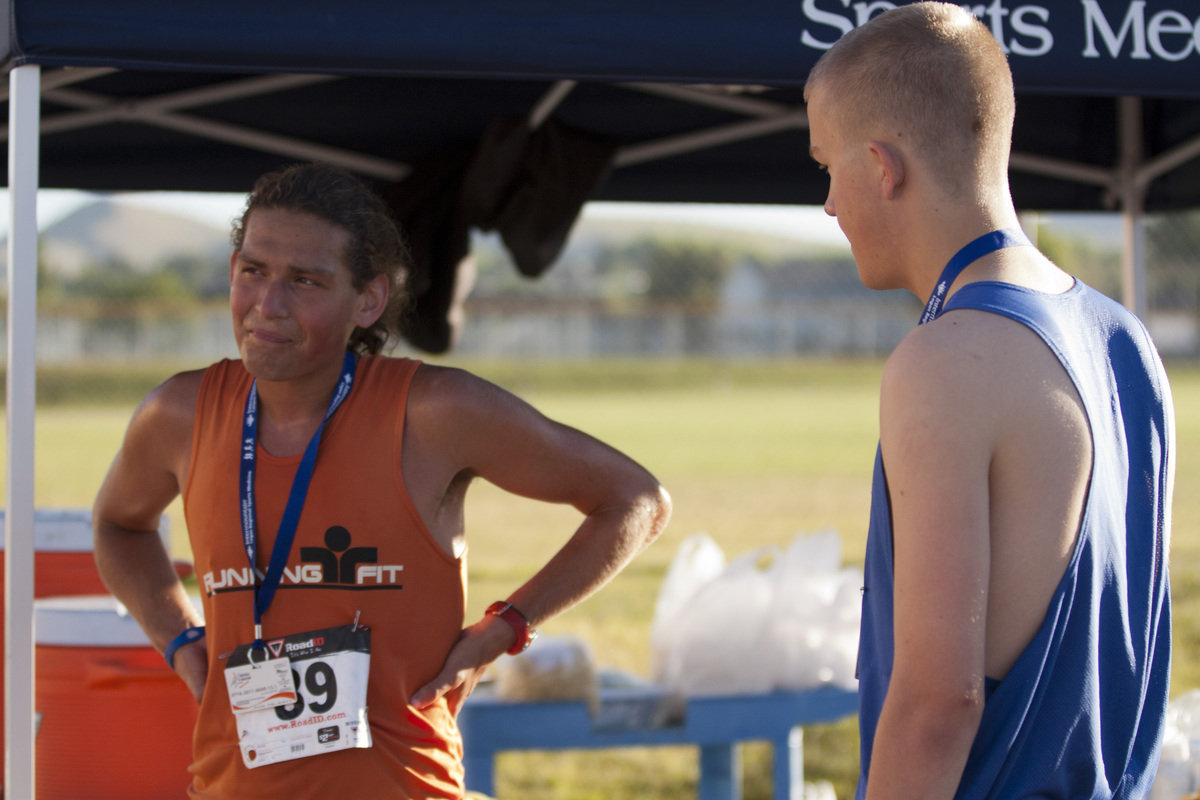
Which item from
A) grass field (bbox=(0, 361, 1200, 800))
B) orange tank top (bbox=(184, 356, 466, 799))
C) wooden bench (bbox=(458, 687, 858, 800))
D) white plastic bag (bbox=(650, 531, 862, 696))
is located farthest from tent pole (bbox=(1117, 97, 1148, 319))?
orange tank top (bbox=(184, 356, 466, 799))

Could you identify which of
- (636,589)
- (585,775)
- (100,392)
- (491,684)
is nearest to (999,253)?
(491,684)

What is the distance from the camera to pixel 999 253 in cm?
115

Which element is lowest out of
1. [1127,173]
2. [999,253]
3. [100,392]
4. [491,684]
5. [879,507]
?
[491,684]

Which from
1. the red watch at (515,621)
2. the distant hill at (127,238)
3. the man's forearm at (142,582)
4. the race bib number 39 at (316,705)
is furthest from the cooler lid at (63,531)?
the distant hill at (127,238)

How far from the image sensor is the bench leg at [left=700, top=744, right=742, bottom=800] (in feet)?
11.8

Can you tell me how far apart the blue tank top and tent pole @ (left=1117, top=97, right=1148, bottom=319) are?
278 cm

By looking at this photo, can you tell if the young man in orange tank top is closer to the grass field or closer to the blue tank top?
the blue tank top

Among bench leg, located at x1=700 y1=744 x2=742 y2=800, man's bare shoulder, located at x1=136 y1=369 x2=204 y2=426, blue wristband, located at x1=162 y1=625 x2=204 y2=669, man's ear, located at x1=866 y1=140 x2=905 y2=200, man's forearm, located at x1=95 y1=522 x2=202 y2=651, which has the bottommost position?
bench leg, located at x1=700 y1=744 x2=742 y2=800

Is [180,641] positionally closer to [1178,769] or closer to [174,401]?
[174,401]

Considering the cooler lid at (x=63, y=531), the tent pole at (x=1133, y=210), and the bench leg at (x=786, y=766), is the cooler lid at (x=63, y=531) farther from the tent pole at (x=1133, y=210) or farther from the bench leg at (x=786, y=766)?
the tent pole at (x=1133, y=210)

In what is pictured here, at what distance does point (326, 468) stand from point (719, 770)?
85.9 inches

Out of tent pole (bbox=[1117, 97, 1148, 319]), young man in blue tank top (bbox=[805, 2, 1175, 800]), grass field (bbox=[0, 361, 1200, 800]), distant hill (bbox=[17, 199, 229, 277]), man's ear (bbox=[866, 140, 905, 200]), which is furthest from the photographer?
distant hill (bbox=[17, 199, 229, 277])

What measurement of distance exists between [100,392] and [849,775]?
1224 inches

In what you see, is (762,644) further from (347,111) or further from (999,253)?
(999,253)
